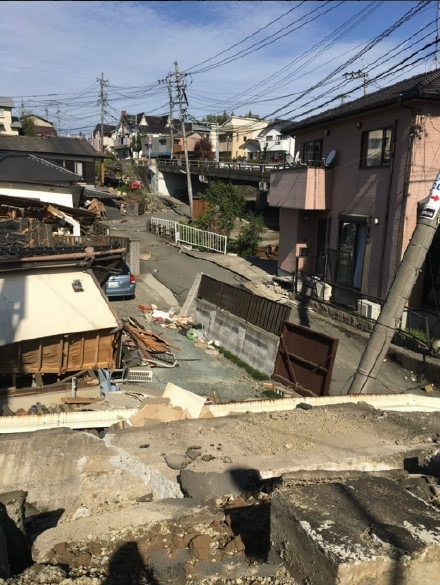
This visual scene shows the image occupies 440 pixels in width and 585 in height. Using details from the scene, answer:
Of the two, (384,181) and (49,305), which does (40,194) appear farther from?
(384,181)

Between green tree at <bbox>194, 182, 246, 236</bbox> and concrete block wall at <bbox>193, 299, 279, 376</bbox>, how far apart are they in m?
12.1

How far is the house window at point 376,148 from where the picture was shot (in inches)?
530

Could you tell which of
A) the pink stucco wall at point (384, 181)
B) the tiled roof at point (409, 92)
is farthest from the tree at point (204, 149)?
the tiled roof at point (409, 92)

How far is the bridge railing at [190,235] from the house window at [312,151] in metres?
6.47

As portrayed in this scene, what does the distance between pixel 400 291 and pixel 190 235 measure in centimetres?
1842

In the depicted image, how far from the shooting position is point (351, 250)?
15.2 metres

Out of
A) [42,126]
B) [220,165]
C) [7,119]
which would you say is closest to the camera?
[220,165]

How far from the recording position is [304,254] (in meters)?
18.5

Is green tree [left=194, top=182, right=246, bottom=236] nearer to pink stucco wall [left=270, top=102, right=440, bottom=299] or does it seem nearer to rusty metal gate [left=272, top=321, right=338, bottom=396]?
Answer: pink stucco wall [left=270, top=102, right=440, bottom=299]

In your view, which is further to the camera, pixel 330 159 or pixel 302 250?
pixel 302 250

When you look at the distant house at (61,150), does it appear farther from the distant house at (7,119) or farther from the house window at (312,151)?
the distant house at (7,119)

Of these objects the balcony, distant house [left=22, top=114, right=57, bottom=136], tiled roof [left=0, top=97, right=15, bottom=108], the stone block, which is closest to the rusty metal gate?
the balcony

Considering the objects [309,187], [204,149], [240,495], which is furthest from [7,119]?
[240,495]

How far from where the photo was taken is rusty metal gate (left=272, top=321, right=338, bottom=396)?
10.2 meters
